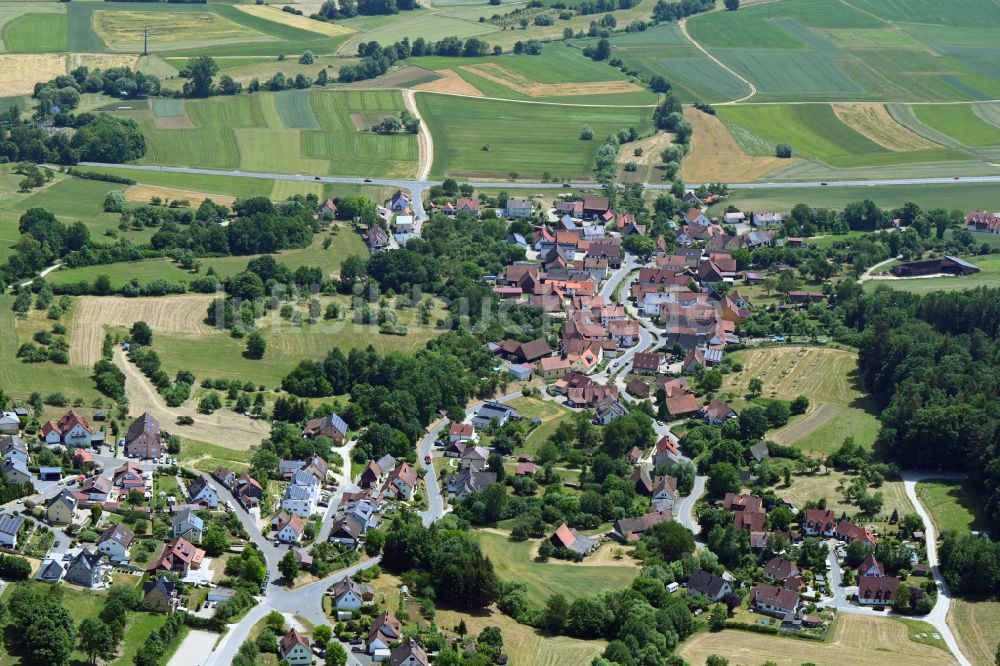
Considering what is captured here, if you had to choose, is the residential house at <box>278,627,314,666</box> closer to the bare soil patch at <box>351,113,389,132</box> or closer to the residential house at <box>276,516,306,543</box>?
the residential house at <box>276,516,306,543</box>

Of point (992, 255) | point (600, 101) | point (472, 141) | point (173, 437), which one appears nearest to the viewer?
point (173, 437)

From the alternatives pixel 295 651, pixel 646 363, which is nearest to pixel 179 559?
pixel 295 651

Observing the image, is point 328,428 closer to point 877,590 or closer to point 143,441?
point 143,441

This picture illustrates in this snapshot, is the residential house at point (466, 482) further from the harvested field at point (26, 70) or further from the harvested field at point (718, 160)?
the harvested field at point (26, 70)

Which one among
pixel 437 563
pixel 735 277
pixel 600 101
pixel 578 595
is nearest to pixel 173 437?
pixel 437 563

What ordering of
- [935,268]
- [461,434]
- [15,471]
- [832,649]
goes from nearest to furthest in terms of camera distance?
[832,649]
[15,471]
[461,434]
[935,268]

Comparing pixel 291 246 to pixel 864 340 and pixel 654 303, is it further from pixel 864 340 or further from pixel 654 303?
pixel 864 340
